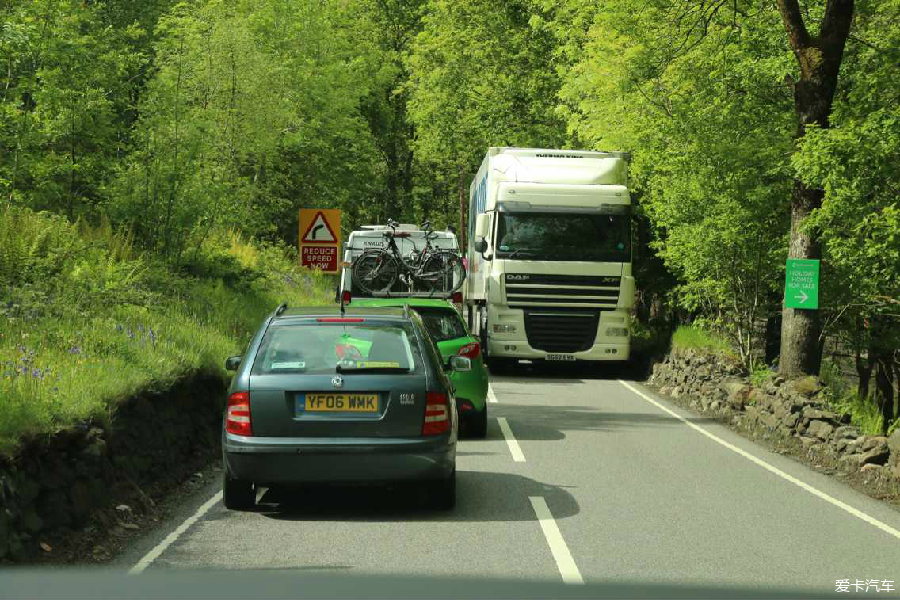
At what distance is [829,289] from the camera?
803 inches

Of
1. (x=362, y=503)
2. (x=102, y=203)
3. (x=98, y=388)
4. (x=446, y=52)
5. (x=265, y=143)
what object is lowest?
(x=362, y=503)

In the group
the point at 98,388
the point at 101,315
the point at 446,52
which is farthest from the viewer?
the point at 446,52

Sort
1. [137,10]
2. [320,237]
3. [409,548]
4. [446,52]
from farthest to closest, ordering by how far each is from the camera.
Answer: [137,10] < [446,52] < [320,237] < [409,548]

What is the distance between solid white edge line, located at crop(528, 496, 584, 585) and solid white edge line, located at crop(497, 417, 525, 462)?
2.56m

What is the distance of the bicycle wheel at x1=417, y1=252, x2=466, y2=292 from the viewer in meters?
24.5

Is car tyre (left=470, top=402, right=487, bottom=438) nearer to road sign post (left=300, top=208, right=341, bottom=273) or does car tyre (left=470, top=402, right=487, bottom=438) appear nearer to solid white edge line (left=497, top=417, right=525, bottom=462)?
solid white edge line (left=497, top=417, right=525, bottom=462)

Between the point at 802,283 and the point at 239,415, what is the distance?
35.0 feet

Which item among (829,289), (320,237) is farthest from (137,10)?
(829,289)

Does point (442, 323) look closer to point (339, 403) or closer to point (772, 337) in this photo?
point (339, 403)

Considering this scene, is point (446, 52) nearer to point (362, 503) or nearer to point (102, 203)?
point (102, 203)

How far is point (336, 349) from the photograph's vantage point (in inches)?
359

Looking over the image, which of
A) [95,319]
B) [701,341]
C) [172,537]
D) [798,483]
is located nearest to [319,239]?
[701,341]

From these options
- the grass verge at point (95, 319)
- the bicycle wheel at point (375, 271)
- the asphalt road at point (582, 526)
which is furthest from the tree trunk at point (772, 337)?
the asphalt road at point (582, 526)

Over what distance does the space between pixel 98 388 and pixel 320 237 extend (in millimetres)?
15897
